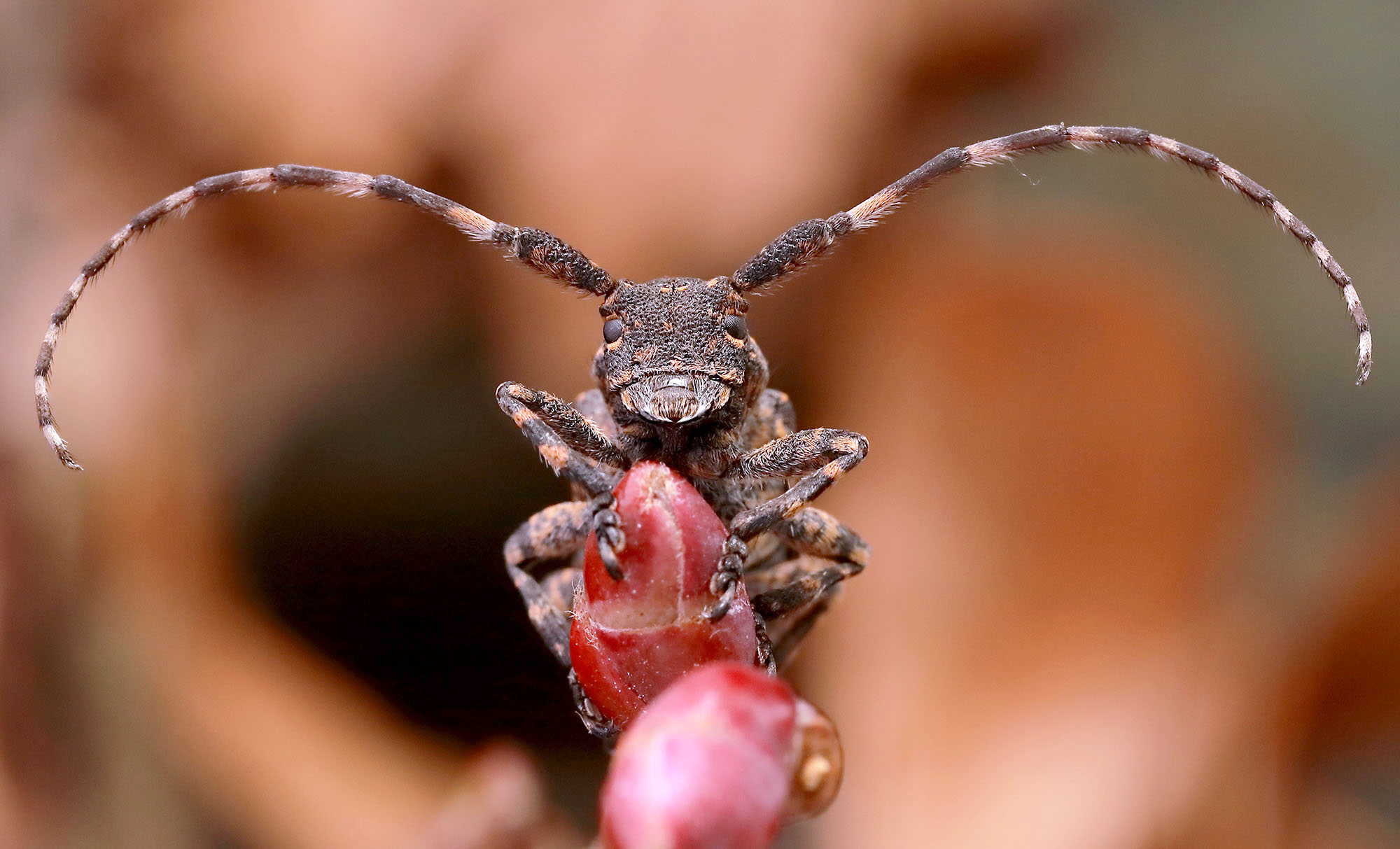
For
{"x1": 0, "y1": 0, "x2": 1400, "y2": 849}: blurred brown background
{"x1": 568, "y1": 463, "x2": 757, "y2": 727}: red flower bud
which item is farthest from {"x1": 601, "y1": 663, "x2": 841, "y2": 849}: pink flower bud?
{"x1": 0, "y1": 0, "x2": 1400, "y2": 849}: blurred brown background

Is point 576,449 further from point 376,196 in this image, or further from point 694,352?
point 376,196

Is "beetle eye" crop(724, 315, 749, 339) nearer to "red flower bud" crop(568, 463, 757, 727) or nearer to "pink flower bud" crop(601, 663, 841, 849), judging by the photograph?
"red flower bud" crop(568, 463, 757, 727)

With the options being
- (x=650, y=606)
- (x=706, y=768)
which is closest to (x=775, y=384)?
(x=650, y=606)

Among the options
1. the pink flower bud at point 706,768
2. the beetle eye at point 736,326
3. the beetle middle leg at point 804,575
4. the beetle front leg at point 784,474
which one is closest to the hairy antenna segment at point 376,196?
the beetle eye at point 736,326

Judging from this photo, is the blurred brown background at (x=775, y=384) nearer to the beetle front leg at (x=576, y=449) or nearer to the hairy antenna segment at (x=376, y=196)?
the hairy antenna segment at (x=376, y=196)

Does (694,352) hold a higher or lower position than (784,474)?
higher

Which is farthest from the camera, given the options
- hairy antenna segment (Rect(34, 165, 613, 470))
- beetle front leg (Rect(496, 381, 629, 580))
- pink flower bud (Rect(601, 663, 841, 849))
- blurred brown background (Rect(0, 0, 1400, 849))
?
blurred brown background (Rect(0, 0, 1400, 849))

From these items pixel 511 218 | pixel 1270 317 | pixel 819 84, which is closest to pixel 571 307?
pixel 511 218
